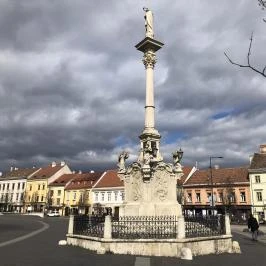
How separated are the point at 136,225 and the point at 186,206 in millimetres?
48417

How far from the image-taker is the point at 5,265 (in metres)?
10.6

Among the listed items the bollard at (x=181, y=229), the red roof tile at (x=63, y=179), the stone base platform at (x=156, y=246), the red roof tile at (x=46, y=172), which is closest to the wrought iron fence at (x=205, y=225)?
the stone base platform at (x=156, y=246)

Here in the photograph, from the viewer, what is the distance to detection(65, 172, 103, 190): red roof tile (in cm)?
7553

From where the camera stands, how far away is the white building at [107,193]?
67.2m

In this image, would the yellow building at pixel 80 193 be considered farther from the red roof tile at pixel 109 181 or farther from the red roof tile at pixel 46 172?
the red roof tile at pixel 46 172

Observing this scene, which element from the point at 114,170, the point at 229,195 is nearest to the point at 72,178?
the point at 114,170

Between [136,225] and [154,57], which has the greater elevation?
[154,57]

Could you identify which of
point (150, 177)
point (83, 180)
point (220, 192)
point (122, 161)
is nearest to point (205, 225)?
point (150, 177)

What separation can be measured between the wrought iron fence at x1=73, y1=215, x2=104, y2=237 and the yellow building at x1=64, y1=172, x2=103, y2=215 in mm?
57946

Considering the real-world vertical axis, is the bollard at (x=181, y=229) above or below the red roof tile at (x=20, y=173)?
below

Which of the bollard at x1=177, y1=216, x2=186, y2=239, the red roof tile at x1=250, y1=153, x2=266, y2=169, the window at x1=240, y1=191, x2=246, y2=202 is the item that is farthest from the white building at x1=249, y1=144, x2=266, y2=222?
the bollard at x1=177, y1=216, x2=186, y2=239

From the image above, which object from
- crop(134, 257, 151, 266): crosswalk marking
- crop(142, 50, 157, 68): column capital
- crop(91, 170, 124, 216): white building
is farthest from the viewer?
crop(91, 170, 124, 216): white building

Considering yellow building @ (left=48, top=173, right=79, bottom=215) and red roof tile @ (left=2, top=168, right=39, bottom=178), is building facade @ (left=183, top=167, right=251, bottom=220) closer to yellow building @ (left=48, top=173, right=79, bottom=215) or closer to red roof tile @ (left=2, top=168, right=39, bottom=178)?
yellow building @ (left=48, top=173, right=79, bottom=215)

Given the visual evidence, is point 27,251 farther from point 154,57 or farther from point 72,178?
point 72,178
